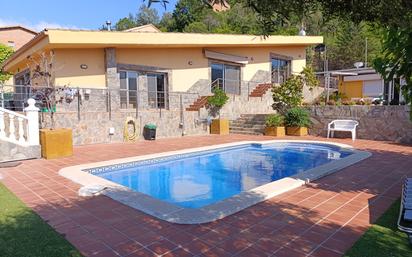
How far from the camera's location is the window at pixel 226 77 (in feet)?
67.7

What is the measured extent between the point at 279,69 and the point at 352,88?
8223mm

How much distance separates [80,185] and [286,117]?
12.7 m

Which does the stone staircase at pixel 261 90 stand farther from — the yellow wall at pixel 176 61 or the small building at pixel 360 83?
the small building at pixel 360 83

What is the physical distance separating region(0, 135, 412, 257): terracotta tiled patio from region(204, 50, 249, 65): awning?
13.6 metres

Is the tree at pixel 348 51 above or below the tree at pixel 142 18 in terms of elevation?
below

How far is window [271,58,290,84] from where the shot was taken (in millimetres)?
24844

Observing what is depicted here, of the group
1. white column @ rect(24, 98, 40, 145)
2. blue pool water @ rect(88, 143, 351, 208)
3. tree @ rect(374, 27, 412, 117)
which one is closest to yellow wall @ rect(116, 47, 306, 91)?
white column @ rect(24, 98, 40, 145)

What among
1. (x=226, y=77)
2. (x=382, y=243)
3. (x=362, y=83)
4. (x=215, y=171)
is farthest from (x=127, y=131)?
(x=362, y=83)

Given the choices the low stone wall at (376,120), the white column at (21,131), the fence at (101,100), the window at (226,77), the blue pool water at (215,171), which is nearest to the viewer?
the blue pool water at (215,171)

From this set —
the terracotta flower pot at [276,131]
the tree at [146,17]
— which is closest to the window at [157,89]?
the terracotta flower pot at [276,131]

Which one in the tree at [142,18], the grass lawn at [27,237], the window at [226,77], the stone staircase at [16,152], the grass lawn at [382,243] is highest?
the tree at [142,18]

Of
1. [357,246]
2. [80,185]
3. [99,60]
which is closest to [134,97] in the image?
[99,60]

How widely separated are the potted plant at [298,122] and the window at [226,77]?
5722 millimetres

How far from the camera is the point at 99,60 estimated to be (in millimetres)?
15227
